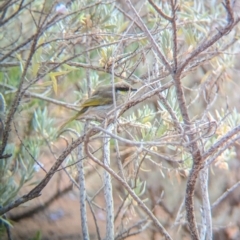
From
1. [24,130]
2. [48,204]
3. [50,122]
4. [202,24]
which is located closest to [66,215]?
[48,204]

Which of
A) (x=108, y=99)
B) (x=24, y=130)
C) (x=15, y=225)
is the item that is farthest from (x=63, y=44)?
(x=15, y=225)

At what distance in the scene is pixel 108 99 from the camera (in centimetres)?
327

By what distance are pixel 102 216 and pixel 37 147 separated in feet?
4.51

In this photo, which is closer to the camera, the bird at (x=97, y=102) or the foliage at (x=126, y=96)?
the foliage at (x=126, y=96)

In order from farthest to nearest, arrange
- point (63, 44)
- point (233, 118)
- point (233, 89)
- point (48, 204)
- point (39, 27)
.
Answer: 1. point (233, 89)
2. point (48, 204)
3. point (233, 118)
4. point (63, 44)
5. point (39, 27)

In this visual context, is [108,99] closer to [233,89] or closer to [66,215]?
[66,215]

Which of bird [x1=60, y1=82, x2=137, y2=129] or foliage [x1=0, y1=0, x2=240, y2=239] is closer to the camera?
foliage [x1=0, y1=0, x2=240, y2=239]

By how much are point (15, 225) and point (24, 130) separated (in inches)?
26.9

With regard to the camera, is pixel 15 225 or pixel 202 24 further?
pixel 15 225

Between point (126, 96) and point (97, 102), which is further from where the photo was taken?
point (97, 102)

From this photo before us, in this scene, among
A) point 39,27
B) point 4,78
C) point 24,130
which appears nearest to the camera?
point 39,27

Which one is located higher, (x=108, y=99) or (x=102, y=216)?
(x=108, y=99)

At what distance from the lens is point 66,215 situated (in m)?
4.40

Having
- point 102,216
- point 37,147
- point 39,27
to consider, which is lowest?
point 102,216
